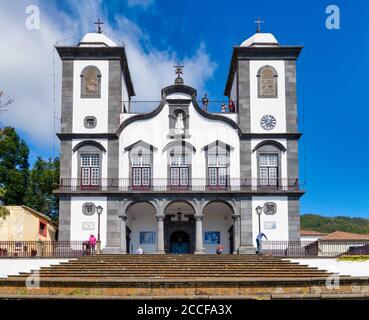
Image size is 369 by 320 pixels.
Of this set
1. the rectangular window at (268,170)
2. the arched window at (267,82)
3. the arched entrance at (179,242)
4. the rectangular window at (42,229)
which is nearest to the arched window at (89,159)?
the arched entrance at (179,242)

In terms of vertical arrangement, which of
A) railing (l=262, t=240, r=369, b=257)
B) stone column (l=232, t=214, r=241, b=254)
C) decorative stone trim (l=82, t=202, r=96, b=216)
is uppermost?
decorative stone trim (l=82, t=202, r=96, b=216)

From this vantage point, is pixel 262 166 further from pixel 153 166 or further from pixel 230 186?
pixel 153 166

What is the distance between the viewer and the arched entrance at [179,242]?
37125 millimetres

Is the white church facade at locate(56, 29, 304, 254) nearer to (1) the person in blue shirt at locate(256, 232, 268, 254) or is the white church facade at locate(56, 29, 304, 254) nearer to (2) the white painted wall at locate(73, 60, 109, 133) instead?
(2) the white painted wall at locate(73, 60, 109, 133)

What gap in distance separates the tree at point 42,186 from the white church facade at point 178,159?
15.1 metres

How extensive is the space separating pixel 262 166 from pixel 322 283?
16.0 meters

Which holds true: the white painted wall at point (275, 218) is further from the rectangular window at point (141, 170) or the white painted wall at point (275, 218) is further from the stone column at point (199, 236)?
the rectangular window at point (141, 170)

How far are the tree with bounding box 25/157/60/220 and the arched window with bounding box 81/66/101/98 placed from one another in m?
14.9

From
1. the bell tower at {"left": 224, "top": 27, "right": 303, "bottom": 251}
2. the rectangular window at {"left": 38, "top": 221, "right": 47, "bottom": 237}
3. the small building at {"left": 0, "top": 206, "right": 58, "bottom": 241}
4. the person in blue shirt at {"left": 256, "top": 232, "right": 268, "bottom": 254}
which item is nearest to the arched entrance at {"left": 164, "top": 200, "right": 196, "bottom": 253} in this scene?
the bell tower at {"left": 224, "top": 27, "right": 303, "bottom": 251}

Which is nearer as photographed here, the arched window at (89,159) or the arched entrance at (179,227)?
the arched window at (89,159)

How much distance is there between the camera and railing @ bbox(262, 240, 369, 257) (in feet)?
102

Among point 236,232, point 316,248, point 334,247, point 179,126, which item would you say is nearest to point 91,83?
point 179,126
